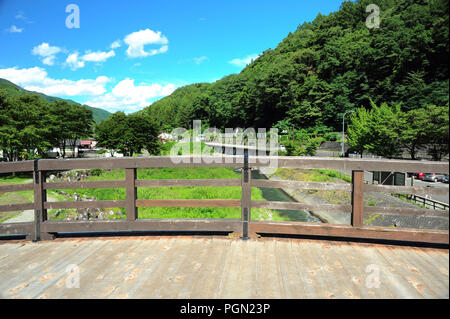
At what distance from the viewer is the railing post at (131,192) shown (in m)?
3.65

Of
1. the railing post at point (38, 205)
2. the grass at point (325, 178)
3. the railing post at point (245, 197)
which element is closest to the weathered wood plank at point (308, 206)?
the railing post at point (245, 197)

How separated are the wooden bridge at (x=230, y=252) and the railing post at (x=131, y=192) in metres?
0.01

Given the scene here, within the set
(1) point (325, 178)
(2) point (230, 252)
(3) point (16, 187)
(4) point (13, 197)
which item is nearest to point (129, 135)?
(4) point (13, 197)

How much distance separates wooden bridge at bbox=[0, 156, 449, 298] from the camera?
→ 2.37 meters

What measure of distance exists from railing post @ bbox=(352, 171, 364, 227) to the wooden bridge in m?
0.01

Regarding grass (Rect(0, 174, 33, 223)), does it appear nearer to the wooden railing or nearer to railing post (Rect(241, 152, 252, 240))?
the wooden railing

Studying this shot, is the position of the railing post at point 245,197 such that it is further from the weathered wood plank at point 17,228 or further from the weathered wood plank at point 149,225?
the weathered wood plank at point 17,228

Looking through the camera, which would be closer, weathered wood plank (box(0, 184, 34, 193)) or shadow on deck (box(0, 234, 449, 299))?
shadow on deck (box(0, 234, 449, 299))

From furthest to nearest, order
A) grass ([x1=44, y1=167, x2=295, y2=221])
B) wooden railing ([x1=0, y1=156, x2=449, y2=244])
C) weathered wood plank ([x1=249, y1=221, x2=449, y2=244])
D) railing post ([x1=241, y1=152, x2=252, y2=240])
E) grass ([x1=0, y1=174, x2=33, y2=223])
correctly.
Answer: grass ([x1=44, y1=167, x2=295, y2=221]), grass ([x1=0, y1=174, x2=33, y2=223]), railing post ([x1=241, y1=152, x2=252, y2=240]), wooden railing ([x1=0, y1=156, x2=449, y2=244]), weathered wood plank ([x1=249, y1=221, x2=449, y2=244])

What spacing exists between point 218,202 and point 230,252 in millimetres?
688

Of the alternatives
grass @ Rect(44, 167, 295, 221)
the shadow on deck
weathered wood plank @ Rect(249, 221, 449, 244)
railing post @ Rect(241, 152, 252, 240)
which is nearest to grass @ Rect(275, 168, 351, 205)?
grass @ Rect(44, 167, 295, 221)

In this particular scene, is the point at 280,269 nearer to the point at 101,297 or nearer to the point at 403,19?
the point at 101,297
